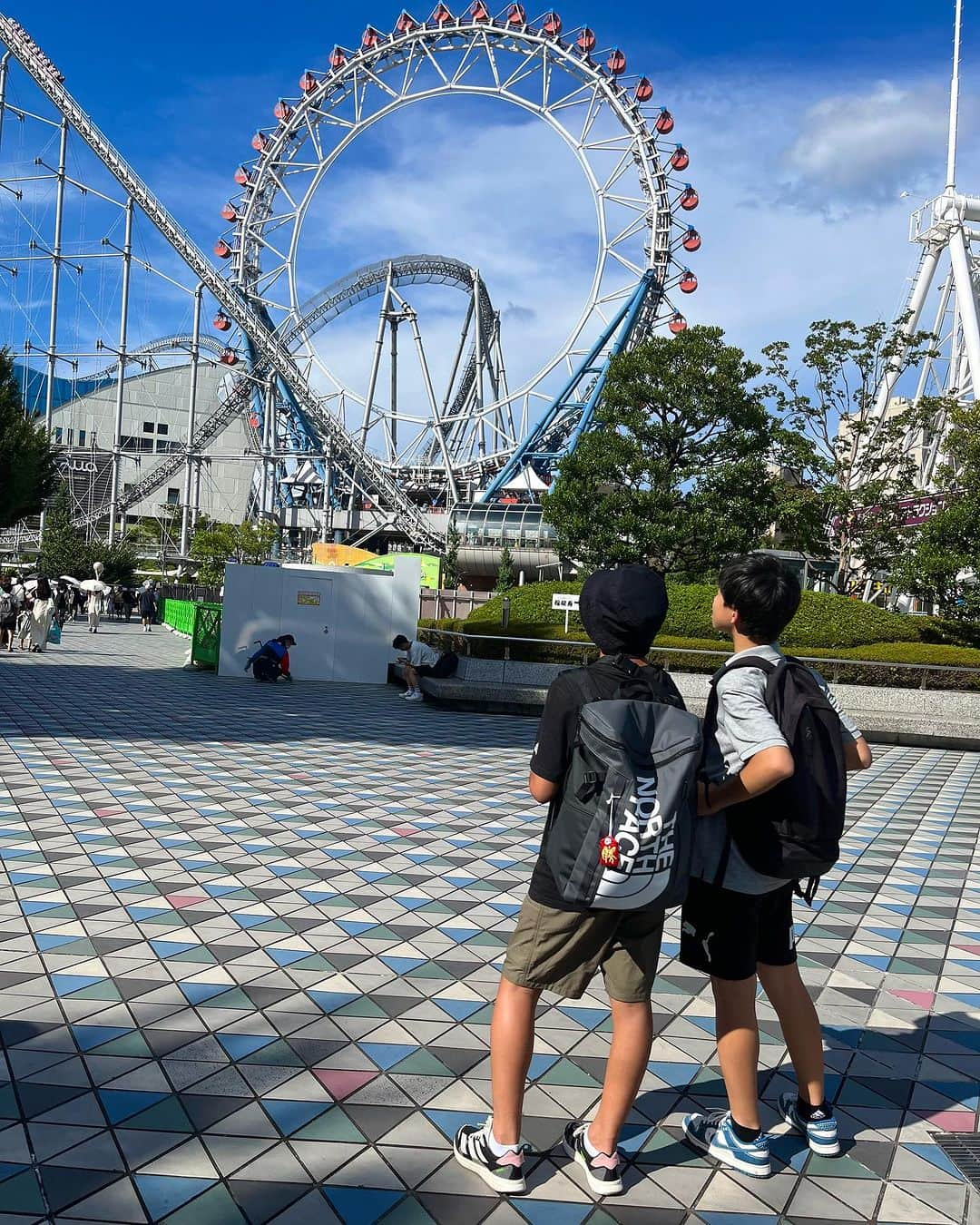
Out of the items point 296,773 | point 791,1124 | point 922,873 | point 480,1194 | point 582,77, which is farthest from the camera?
point 582,77

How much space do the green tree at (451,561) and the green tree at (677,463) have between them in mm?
20993

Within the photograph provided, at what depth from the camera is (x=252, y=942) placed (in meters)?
4.31

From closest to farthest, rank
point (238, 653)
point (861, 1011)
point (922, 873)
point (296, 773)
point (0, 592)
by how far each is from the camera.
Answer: point (861, 1011) < point (922, 873) < point (296, 773) < point (238, 653) < point (0, 592)

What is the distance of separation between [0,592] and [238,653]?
732cm

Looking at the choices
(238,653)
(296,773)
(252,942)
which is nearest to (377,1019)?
(252,942)

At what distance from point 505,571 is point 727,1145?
136ft

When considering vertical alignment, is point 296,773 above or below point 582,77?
below

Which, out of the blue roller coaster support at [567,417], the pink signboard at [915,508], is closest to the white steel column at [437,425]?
the blue roller coaster support at [567,417]

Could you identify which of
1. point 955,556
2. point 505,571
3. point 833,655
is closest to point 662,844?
point 833,655

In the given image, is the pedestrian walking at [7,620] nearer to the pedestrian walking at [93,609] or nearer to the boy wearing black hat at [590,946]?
the pedestrian walking at [93,609]

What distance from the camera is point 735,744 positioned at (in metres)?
2.50

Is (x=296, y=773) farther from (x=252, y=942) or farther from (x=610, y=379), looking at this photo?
(x=610, y=379)

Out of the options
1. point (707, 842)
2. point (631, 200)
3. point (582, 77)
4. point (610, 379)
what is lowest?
point (707, 842)

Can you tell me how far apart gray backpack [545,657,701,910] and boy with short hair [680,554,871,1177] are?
16 centimetres
